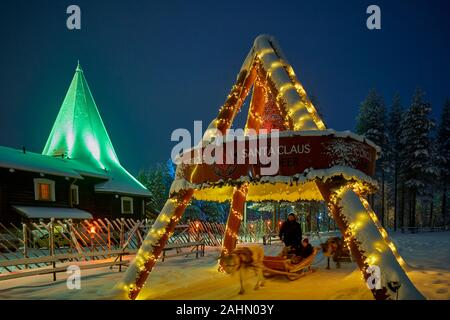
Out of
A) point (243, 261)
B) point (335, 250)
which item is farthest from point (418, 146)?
point (243, 261)

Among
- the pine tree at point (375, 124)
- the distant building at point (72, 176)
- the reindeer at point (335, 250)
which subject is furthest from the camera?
the pine tree at point (375, 124)

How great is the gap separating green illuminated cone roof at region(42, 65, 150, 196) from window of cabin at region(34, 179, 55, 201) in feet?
13.6

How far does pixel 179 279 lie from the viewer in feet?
38.4

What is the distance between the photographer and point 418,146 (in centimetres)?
3962

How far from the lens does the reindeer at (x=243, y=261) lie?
29.9ft

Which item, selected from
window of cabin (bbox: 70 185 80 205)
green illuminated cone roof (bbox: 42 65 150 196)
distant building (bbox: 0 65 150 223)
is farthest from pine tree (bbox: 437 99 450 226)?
window of cabin (bbox: 70 185 80 205)

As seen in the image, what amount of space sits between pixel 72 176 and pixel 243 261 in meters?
21.6

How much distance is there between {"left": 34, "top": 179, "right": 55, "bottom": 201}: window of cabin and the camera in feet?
85.3

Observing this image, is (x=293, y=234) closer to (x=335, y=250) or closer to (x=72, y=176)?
(x=335, y=250)

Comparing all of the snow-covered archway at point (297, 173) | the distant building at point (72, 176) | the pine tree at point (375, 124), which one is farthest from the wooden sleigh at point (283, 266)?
the pine tree at point (375, 124)

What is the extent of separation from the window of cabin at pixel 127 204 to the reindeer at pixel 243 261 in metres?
25.7

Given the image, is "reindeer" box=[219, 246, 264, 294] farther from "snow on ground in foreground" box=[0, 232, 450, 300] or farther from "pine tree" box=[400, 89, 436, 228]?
"pine tree" box=[400, 89, 436, 228]

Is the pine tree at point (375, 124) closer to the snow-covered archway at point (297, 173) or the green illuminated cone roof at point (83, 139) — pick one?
the green illuminated cone roof at point (83, 139)

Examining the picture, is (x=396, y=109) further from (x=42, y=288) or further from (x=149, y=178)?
(x=42, y=288)
